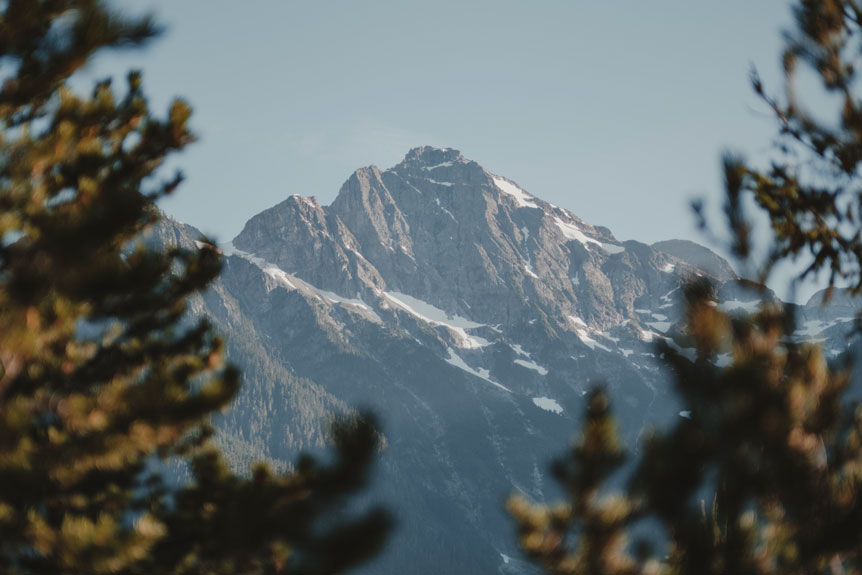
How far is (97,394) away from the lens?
5492mm

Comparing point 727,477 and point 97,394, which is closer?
point 727,477

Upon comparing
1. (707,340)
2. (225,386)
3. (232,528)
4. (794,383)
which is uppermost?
(707,340)

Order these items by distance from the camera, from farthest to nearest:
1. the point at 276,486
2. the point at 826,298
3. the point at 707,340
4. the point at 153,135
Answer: the point at 826,298 < the point at 153,135 < the point at 276,486 < the point at 707,340

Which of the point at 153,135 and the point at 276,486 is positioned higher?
the point at 153,135

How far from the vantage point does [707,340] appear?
3.96 m

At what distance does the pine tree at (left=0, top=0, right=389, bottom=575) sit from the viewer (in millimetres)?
4309

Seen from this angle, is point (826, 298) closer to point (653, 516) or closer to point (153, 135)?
point (653, 516)

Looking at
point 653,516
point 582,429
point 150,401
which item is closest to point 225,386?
point 150,401

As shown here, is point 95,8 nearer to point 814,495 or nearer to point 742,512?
point 742,512

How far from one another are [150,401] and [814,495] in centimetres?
448

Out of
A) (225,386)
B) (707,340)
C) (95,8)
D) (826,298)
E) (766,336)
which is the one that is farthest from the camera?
(826,298)

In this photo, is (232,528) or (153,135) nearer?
(232,528)

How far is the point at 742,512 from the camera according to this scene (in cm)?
414

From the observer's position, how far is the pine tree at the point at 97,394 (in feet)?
14.1
